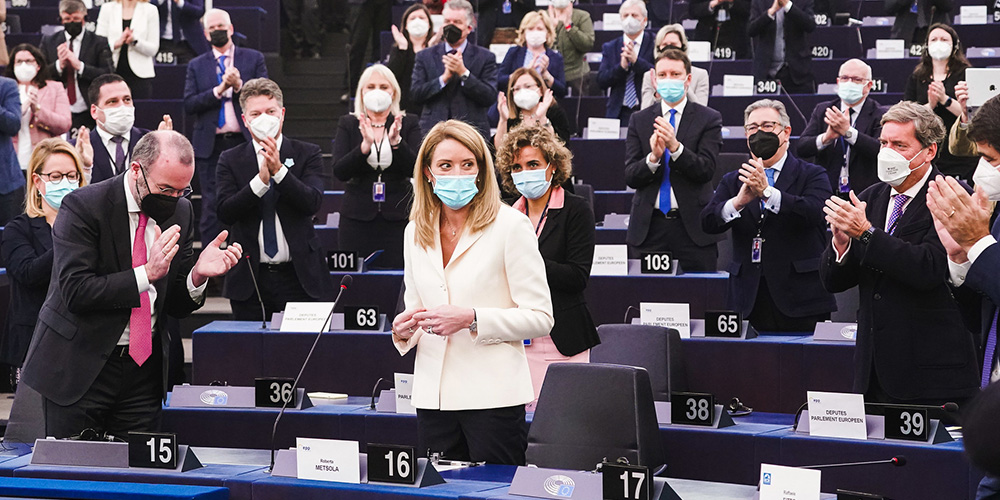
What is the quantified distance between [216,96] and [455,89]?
125 cm

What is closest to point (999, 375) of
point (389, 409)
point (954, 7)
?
point (389, 409)

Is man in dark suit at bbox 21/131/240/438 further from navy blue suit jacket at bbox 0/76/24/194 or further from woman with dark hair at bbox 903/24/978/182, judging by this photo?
woman with dark hair at bbox 903/24/978/182

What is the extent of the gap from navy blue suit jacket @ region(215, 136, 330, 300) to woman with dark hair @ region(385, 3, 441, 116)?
2.09 metres

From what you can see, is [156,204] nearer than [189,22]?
Yes

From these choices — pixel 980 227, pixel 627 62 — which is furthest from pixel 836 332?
pixel 627 62

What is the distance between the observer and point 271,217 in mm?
4824

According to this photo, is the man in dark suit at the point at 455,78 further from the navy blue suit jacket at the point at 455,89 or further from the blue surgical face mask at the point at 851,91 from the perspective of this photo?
the blue surgical face mask at the point at 851,91

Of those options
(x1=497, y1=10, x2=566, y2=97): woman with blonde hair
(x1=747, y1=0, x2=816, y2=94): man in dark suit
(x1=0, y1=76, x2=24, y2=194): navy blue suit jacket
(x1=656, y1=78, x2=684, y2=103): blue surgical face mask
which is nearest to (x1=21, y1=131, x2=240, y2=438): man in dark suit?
(x1=656, y1=78, x2=684, y2=103): blue surgical face mask

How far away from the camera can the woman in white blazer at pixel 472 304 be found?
112 inches

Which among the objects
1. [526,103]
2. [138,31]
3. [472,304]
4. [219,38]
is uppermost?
[138,31]

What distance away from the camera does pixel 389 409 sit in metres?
3.95

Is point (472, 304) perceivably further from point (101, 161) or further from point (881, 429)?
point (101, 161)

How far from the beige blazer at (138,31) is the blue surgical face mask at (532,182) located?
451 centimetres

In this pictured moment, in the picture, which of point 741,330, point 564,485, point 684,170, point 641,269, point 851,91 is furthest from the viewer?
point 851,91
